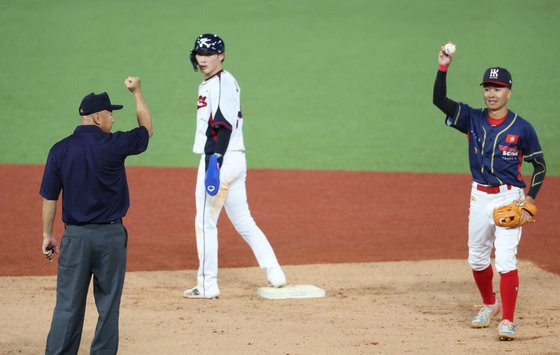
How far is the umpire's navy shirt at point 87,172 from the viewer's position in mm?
5121

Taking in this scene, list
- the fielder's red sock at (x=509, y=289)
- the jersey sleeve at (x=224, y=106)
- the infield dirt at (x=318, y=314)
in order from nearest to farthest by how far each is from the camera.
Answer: the infield dirt at (x=318, y=314)
the fielder's red sock at (x=509, y=289)
the jersey sleeve at (x=224, y=106)

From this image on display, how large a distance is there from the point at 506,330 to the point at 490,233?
2.36 feet

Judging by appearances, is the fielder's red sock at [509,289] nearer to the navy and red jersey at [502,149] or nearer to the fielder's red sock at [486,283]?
the fielder's red sock at [486,283]

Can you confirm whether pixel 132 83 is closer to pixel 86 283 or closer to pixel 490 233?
pixel 86 283

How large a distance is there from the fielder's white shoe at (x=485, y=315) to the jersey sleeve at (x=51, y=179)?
10.0 feet

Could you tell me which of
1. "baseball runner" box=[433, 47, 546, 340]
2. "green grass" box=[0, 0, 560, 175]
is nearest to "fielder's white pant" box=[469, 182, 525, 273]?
"baseball runner" box=[433, 47, 546, 340]

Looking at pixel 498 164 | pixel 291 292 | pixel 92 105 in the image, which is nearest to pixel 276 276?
pixel 291 292

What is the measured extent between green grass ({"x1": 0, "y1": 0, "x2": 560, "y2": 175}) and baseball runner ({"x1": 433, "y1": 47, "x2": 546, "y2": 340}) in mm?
6931

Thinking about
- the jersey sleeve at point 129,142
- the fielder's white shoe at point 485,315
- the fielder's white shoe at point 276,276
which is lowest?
the fielder's white shoe at point 485,315

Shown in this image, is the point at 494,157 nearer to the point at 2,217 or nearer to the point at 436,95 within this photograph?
the point at 436,95

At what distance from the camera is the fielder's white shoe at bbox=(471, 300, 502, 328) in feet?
21.4

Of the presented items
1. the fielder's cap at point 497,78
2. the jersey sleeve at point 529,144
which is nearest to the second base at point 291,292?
the jersey sleeve at point 529,144

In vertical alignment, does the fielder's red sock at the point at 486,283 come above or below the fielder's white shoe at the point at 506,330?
above

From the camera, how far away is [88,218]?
515 centimetres
